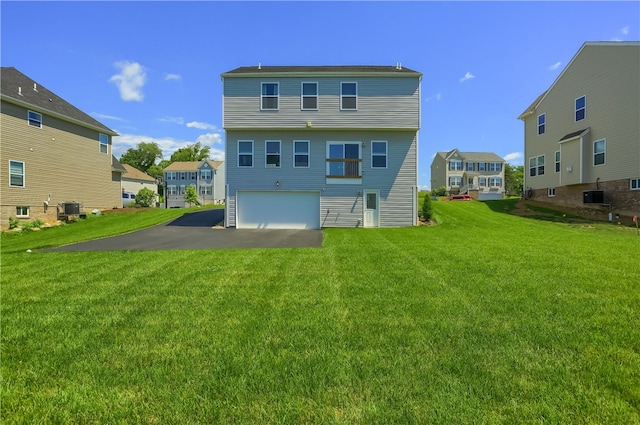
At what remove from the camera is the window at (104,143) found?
23.8m

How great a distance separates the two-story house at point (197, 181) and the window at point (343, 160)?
42.8 metres

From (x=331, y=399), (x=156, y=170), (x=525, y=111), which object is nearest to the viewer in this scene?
(x=331, y=399)

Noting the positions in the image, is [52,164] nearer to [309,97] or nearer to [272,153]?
[272,153]

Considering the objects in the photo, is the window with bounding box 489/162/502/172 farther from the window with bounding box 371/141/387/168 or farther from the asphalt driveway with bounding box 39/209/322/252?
the asphalt driveway with bounding box 39/209/322/252

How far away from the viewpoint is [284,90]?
1692 cm

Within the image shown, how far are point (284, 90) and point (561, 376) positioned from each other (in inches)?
655

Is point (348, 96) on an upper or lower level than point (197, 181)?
upper

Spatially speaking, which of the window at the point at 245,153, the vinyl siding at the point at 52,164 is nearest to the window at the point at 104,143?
the vinyl siding at the point at 52,164

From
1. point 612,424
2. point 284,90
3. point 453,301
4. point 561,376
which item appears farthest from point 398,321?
point 284,90

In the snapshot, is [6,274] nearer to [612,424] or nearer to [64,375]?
[64,375]

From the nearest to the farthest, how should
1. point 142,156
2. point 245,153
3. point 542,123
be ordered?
point 245,153, point 542,123, point 142,156

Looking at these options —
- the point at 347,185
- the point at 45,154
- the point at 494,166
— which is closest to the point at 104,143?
the point at 45,154

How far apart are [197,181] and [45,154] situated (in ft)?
123

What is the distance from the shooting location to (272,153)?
17047 mm
